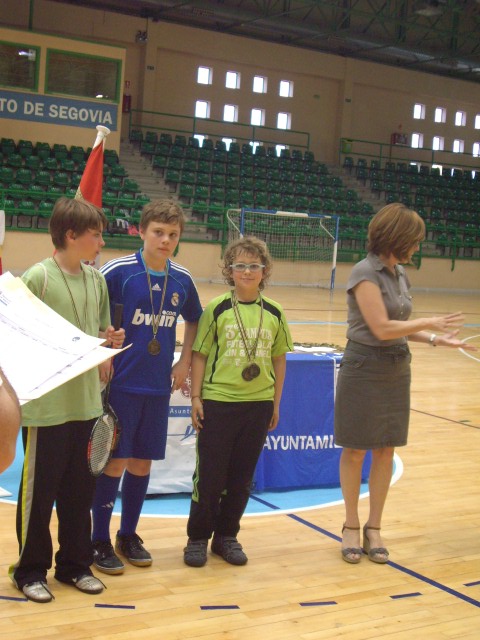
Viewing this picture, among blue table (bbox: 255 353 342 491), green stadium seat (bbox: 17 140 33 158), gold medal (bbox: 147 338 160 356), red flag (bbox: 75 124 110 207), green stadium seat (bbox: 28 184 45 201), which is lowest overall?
blue table (bbox: 255 353 342 491)

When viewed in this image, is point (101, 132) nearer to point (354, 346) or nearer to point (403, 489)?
point (354, 346)

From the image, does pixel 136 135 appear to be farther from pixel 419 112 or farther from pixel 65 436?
pixel 65 436

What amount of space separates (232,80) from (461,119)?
324 inches

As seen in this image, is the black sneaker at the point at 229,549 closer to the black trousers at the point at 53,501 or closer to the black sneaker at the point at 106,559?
the black sneaker at the point at 106,559

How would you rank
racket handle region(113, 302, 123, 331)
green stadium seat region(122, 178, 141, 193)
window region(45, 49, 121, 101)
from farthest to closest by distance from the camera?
window region(45, 49, 121, 101), green stadium seat region(122, 178, 141, 193), racket handle region(113, 302, 123, 331)

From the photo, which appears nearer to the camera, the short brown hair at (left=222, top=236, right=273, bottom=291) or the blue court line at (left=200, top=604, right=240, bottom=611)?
the blue court line at (left=200, top=604, right=240, bottom=611)

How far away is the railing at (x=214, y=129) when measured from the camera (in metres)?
21.9

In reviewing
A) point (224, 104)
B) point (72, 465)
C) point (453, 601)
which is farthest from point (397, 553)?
point (224, 104)

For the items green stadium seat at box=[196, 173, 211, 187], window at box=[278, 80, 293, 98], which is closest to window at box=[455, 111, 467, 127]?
window at box=[278, 80, 293, 98]

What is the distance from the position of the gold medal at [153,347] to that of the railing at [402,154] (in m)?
22.0

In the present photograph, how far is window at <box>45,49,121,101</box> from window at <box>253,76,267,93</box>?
17.1 ft

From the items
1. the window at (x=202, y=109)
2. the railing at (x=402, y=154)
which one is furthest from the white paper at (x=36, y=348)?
the railing at (x=402, y=154)

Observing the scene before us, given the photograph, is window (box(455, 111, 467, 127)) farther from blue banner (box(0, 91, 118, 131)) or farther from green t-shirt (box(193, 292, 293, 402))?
green t-shirt (box(193, 292, 293, 402))

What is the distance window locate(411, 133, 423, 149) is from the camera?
26.2m
